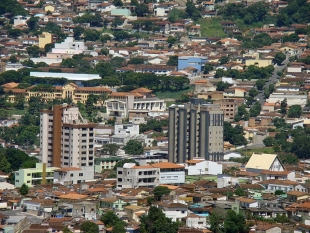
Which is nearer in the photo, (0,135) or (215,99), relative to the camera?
(0,135)

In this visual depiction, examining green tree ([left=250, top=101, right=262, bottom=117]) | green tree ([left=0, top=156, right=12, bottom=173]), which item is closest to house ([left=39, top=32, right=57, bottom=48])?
green tree ([left=250, top=101, right=262, bottom=117])

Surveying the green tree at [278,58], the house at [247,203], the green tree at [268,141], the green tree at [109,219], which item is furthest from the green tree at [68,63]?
the green tree at [109,219]

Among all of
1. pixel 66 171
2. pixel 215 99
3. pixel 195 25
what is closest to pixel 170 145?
pixel 66 171

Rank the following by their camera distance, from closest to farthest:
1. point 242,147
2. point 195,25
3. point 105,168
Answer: point 105,168
point 242,147
point 195,25

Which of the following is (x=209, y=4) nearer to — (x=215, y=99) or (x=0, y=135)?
(x=215, y=99)

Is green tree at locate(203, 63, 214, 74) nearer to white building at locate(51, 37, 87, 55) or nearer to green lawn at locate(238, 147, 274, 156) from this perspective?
white building at locate(51, 37, 87, 55)

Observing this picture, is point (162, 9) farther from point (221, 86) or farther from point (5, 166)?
point (5, 166)

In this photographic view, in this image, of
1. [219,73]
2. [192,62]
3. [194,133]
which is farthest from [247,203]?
[192,62]
